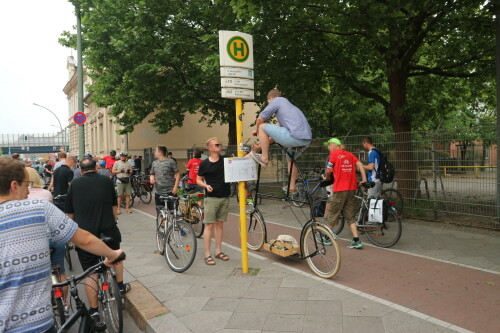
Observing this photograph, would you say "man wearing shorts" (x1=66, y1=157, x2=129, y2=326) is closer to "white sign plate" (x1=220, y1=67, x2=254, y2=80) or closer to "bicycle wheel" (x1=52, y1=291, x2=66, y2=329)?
"bicycle wheel" (x1=52, y1=291, x2=66, y2=329)

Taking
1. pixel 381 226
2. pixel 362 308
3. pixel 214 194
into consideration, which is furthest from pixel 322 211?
pixel 362 308

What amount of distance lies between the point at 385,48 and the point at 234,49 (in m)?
6.35

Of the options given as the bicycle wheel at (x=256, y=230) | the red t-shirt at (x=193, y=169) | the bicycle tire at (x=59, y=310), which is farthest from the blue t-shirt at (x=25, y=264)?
the red t-shirt at (x=193, y=169)

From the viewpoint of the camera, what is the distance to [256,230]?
6484 mm

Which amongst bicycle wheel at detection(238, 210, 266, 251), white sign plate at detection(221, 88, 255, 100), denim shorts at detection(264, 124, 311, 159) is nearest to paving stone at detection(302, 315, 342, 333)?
denim shorts at detection(264, 124, 311, 159)

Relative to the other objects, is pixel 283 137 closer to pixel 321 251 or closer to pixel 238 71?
pixel 238 71

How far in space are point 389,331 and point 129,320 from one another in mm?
2823

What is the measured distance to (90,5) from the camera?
48.8ft

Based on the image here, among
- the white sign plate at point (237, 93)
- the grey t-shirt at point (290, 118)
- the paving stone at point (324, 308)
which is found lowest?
the paving stone at point (324, 308)

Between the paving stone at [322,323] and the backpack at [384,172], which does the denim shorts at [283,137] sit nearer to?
the paving stone at [322,323]

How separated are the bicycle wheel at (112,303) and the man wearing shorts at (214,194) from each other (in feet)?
7.43

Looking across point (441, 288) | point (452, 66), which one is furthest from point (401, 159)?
point (441, 288)

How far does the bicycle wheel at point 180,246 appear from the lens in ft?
17.7

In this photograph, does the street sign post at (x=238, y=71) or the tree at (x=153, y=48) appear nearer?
the street sign post at (x=238, y=71)
